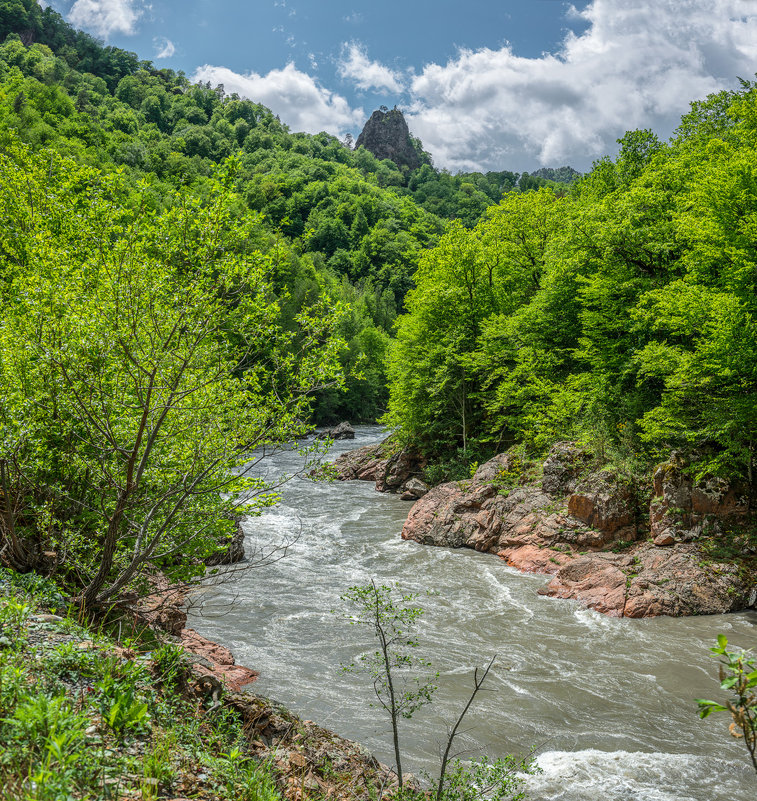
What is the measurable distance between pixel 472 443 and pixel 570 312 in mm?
7453

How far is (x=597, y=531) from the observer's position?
49.6ft

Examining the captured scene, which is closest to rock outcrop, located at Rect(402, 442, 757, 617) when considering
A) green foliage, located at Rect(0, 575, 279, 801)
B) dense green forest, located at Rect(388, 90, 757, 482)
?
dense green forest, located at Rect(388, 90, 757, 482)

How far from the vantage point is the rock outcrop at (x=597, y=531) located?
488 inches

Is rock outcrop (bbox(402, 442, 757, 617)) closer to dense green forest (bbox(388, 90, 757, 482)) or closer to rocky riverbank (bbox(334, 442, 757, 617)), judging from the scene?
rocky riverbank (bbox(334, 442, 757, 617))

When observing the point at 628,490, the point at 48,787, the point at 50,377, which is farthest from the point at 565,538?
the point at 48,787

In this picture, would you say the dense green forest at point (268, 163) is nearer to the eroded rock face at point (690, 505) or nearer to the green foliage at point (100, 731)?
the green foliage at point (100, 731)

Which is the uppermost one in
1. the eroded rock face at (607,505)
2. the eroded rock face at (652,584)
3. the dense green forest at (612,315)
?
the dense green forest at (612,315)

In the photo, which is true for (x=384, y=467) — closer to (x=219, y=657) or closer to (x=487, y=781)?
(x=219, y=657)

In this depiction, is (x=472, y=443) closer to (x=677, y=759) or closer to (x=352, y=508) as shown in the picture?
(x=352, y=508)

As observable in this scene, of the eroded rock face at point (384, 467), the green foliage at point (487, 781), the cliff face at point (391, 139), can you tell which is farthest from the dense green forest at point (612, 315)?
the cliff face at point (391, 139)

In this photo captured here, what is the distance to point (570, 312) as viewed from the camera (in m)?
22.4

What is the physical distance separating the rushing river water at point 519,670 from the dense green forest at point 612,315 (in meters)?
5.14

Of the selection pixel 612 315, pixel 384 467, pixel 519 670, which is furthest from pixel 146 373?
pixel 384 467

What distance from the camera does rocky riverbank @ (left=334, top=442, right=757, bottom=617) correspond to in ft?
40.9
